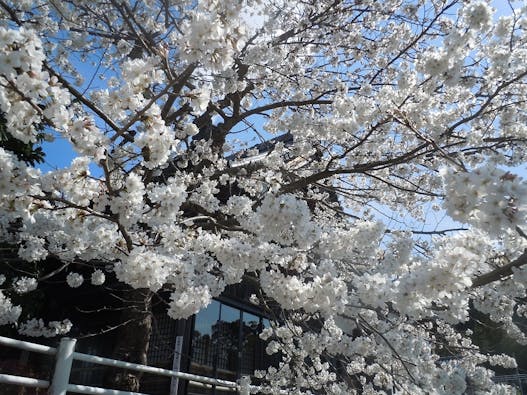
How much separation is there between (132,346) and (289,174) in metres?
2.82

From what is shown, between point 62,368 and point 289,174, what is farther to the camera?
point 289,174

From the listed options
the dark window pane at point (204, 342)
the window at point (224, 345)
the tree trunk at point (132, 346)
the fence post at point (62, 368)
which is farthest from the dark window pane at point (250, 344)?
the fence post at point (62, 368)

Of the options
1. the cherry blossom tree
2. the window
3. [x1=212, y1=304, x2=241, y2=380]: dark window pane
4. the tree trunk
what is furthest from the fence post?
[x1=212, y1=304, x2=241, y2=380]: dark window pane

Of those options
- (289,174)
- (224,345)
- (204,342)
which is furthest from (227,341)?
(289,174)

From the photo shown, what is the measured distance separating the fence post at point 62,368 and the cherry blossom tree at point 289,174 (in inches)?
24.0

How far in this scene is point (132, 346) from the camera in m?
5.25

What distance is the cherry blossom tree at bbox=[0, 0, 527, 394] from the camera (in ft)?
Answer: 8.50

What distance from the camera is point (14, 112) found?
7.84 feet

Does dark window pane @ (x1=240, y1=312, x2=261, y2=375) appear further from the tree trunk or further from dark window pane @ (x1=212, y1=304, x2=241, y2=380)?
the tree trunk

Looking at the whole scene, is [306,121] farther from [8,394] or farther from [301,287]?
[8,394]

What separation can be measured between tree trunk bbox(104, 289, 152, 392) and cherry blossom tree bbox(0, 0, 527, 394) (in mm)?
35

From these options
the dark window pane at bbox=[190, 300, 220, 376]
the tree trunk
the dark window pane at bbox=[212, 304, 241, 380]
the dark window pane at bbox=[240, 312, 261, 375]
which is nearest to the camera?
the tree trunk

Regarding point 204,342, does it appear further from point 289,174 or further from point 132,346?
point 289,174

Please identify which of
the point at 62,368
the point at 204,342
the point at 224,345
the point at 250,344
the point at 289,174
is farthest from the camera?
the point at 250,344
